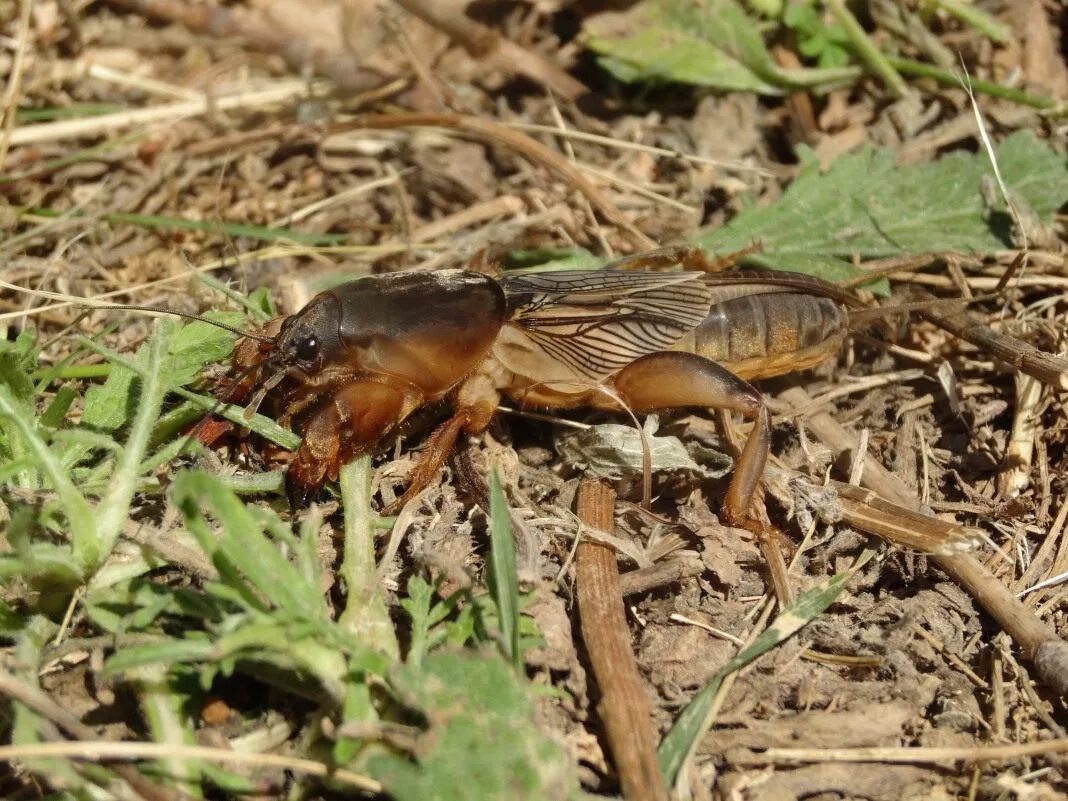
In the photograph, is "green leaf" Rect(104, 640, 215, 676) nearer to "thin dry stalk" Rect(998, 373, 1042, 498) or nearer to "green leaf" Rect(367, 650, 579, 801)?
"green leaf" Rect(367, 650, 579, 801)

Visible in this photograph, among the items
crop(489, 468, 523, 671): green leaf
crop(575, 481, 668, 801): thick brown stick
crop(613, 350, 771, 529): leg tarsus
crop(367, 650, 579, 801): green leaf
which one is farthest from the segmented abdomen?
crop(367, 650, 579, 801): green leaf

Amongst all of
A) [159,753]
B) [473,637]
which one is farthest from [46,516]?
[473,637]

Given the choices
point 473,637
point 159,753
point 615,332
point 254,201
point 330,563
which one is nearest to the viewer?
point 159,753

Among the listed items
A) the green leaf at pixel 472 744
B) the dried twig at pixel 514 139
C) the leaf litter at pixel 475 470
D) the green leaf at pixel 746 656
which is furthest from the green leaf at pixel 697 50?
the green leaf at pixel 472 744

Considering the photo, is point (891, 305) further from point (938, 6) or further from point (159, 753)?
point (159, 753)

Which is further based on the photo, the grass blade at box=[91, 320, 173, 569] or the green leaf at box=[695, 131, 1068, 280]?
the green leaf at box=[695, 131, 1068, 280]

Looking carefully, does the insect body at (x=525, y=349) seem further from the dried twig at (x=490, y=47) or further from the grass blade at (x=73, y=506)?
the dried twig at (x=490, y=47)

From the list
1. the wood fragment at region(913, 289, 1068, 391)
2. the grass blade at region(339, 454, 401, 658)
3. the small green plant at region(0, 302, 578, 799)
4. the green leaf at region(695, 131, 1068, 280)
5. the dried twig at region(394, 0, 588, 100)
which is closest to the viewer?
the small green plant at region(0, 302, 578, 799)
